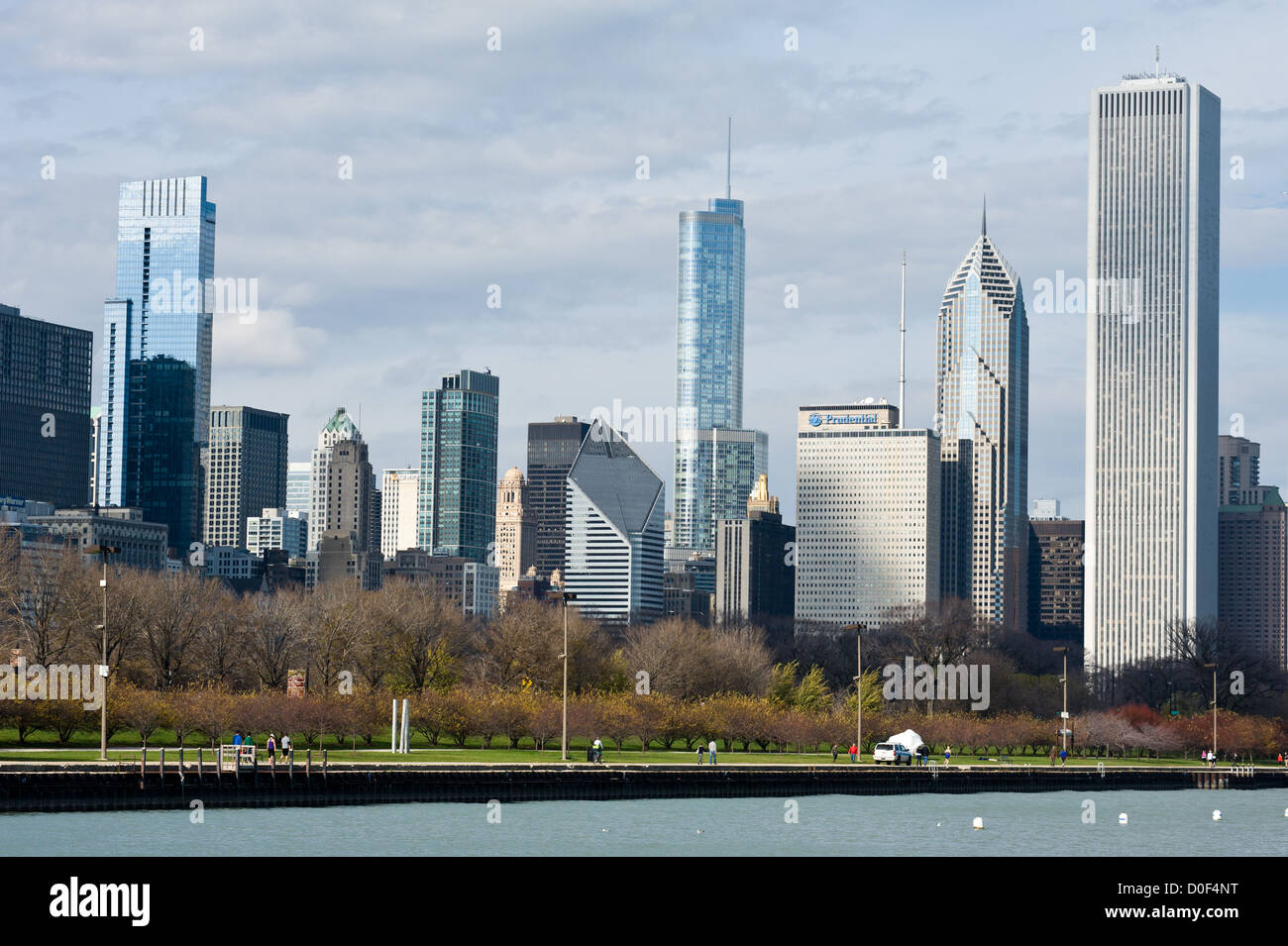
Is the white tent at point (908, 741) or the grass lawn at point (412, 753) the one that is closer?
the grass lawn at point (412, 753)

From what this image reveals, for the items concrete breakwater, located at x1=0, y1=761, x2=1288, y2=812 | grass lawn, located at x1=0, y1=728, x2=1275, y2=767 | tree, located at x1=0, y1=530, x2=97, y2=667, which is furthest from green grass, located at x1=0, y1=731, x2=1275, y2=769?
tree, located at x1=0, y1=530, x2=97, y2=667

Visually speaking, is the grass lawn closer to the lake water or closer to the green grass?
the green grass

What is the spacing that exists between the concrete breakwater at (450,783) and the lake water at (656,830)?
35.4 inches

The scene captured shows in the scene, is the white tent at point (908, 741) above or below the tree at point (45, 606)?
below

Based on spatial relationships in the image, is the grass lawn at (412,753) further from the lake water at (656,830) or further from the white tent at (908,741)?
the lake water at (656,830)

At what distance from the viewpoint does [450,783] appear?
79.2 meters

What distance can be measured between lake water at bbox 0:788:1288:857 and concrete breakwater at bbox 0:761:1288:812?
0.90 metres

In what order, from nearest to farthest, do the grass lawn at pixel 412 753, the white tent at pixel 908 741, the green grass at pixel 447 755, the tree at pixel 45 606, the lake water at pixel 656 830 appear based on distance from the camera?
the lake water at pixel 656 830
the green grass at pixel 447 755
the grass lawn at pixel 412 753
the tree at pixel 45 606
the white tent at pixel 908 741

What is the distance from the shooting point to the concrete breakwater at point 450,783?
66.9m

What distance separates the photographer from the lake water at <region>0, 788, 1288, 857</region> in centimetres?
6053

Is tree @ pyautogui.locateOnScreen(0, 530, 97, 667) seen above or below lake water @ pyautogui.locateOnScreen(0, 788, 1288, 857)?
above

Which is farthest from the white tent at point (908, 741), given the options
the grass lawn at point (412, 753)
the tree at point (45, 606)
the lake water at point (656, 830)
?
the tree at point (45, 606)

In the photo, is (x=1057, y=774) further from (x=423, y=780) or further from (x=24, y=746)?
(x=24, y=746)

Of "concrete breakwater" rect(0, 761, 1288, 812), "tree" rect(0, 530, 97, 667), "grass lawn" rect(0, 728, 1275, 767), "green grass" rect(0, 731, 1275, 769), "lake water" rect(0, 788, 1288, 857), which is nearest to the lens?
"lake water" rect(0, 788, 1288, 857)
